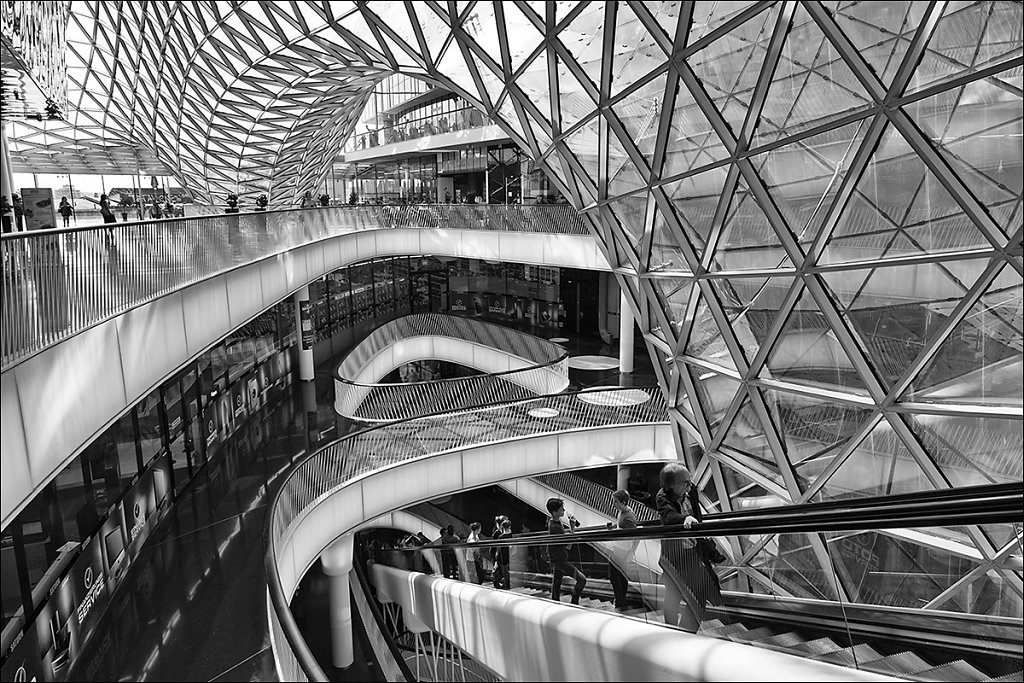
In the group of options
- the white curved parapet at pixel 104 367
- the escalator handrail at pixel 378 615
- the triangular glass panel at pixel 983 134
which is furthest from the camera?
the escalator handrail at pixel 378 615

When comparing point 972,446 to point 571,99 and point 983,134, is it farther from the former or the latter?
point 571,99

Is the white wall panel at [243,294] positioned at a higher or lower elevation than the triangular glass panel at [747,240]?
lower

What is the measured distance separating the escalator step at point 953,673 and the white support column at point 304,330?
33.0 m

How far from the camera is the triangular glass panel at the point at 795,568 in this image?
585cm

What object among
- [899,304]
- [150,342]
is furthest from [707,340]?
[150,342]

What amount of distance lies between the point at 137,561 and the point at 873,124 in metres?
19.2

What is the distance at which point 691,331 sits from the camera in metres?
17.7

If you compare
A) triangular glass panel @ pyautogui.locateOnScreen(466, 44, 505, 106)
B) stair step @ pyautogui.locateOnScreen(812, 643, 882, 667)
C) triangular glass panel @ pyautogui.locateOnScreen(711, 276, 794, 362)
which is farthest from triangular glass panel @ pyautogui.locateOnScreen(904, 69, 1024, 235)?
triangular glass panel @ pyautogui.locateOnScreen(466, 44, 505, 106)

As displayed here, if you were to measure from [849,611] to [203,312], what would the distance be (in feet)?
41.8

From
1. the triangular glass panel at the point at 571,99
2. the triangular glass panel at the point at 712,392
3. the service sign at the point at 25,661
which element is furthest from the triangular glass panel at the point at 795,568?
the triangular glass panel at the point at 571,99

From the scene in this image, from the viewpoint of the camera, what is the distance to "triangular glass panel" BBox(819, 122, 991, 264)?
34.7 feet

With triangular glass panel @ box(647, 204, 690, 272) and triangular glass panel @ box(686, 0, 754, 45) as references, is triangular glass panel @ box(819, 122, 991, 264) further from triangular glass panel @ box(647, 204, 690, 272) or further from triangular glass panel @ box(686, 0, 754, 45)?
triangular glass panel @ box(647, 204, 690, 272)

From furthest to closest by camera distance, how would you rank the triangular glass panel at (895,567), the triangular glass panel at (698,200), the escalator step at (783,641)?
the triangular glass panel at (698,200), the triangular glass panel at (895,567), the escalator step at (783,641)

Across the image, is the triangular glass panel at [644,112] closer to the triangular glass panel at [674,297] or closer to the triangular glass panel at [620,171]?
the triangular glass panel at [620,171]
